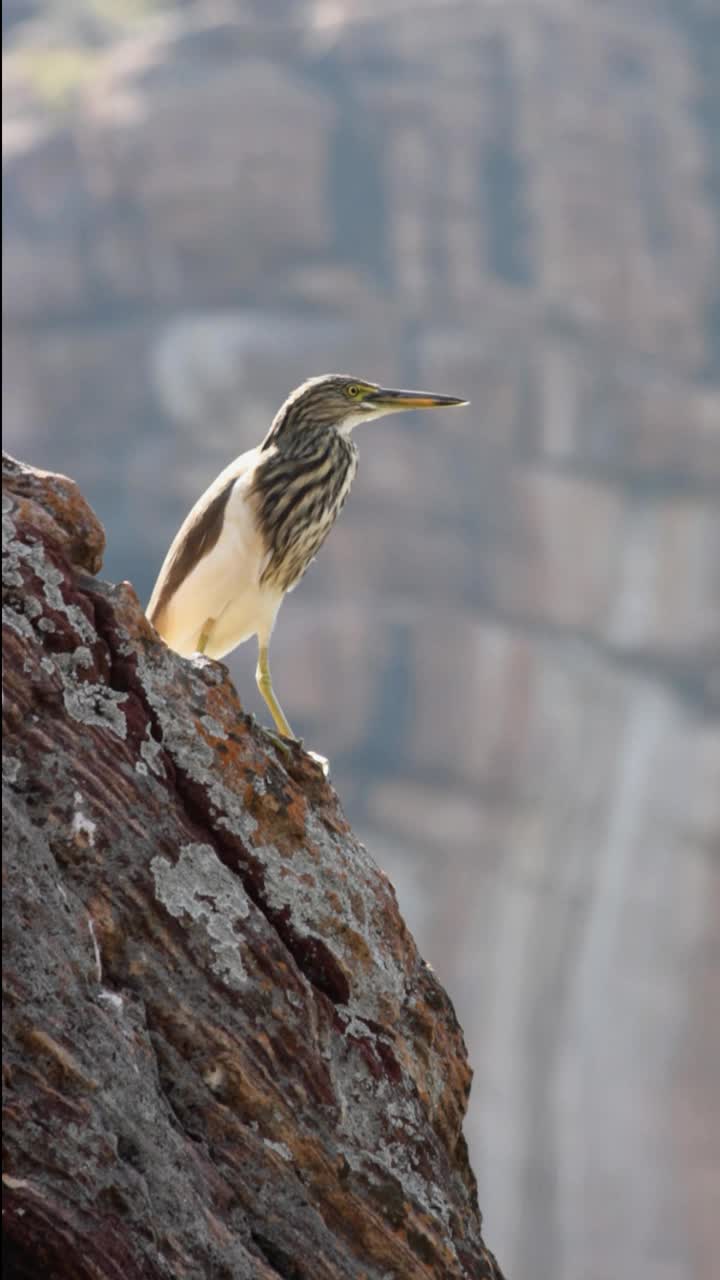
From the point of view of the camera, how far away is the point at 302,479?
15.7 ft

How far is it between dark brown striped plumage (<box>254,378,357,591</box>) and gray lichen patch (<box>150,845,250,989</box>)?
1.56 m

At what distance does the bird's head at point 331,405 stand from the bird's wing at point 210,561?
0.13 meters

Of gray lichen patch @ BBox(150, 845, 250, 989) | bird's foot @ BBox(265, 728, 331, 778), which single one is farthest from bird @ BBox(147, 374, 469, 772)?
gray lichen patch @ BBox(150, 845, 250, 989)

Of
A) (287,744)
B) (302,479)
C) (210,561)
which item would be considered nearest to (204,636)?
(210,561)

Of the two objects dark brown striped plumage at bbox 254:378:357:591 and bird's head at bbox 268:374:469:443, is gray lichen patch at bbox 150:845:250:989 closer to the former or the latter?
dark brown striped plumage at bbox 254:378:357:591

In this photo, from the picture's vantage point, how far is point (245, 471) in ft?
16.0

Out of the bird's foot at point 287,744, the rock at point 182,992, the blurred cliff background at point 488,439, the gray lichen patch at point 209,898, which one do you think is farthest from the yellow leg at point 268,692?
the blurred cliff background at point 488,439

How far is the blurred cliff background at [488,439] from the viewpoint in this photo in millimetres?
27406

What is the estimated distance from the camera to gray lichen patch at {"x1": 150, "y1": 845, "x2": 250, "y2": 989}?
3.14m

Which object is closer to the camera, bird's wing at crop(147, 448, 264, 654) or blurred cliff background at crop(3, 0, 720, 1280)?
bird's wing at crop(147, 448, 264, 654)

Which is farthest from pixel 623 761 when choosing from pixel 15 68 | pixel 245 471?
pixel 245 471

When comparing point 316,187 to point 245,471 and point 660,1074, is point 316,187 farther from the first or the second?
point 245,471

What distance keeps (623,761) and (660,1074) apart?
5.19 meters

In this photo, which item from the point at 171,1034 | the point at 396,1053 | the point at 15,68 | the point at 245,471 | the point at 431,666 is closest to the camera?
the point at 171,1034
